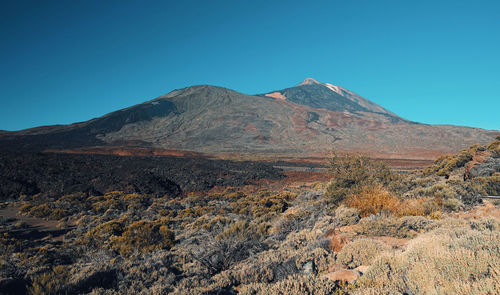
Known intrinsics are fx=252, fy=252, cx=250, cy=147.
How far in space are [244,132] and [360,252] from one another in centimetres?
9438

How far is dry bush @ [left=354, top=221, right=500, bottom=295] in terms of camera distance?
2.77m

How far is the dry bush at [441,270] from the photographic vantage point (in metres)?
2.77

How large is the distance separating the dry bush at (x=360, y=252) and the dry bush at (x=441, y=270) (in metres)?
0.51

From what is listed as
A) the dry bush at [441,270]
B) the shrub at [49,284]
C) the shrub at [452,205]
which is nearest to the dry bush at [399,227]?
the dry bush at [441,270]

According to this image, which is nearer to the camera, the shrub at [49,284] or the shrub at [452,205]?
the shrub at [49,284]

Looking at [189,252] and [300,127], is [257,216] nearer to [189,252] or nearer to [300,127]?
[189,252]

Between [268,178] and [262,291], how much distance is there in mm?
24318

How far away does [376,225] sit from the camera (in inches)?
237

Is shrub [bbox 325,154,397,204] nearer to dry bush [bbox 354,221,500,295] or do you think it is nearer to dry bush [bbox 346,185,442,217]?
dry bush [bbox 346,185,442,217]

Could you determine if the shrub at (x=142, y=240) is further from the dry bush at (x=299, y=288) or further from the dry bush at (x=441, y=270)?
the dry bush at (x=441, y=270)

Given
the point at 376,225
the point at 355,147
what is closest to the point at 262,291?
the point at 376,225

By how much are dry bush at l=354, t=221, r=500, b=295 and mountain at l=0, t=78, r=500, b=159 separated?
63747 mm

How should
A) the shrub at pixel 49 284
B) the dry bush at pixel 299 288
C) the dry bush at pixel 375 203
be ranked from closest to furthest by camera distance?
the dry bush at pixel 299 288 < the shrub at pixel 49 284 < the dry bush at pixel 375 203

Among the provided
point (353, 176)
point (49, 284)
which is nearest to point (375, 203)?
point (353, 176)
